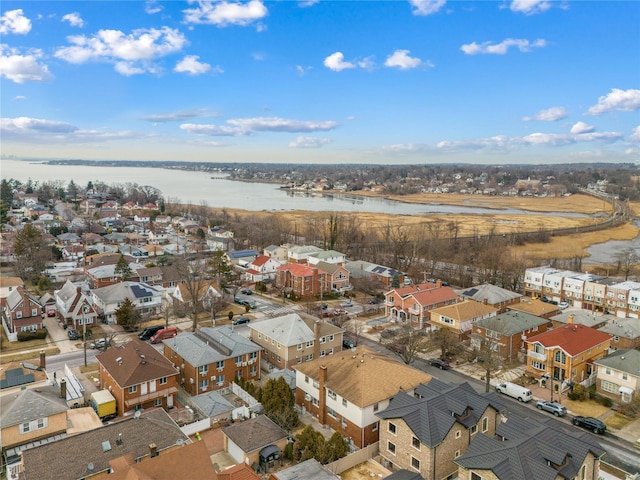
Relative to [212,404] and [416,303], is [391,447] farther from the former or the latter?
[416,303]

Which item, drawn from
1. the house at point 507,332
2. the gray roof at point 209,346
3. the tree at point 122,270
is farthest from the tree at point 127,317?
the house at point 507,332

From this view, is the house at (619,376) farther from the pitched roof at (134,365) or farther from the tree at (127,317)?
the tree at (127,317)

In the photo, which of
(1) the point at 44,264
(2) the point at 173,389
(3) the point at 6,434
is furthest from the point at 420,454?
(1) the point at 44,264

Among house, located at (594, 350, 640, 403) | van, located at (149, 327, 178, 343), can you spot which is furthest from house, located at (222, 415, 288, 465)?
house, located at (594, 350, 640, 403)

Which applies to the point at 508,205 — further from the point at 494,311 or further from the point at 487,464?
the point at 487,464

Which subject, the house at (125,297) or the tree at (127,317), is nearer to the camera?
the tree at (127,317)

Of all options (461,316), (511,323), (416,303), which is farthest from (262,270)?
(511,323)
